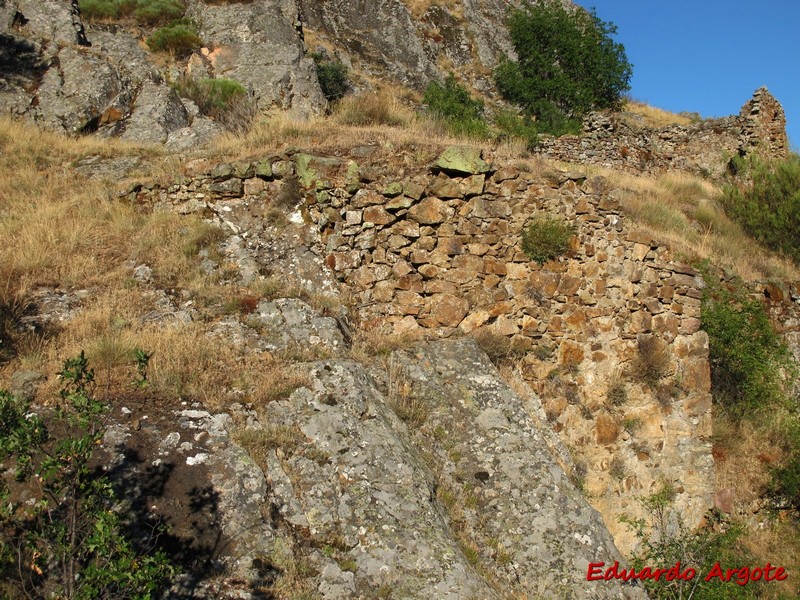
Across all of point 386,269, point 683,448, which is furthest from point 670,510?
point 386,269

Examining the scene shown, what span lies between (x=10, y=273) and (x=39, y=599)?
15.1 feet

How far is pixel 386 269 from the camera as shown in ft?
24.9

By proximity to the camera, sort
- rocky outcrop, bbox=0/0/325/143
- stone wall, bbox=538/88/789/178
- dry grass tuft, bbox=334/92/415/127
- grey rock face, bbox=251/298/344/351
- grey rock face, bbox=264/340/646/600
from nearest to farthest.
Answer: grey rock face, bbox=264/340/646/600
grey rock face, bbox=251/298/344/351
dry grass tuft, bbox=334/92/415/127
rocky outcrop, bbox=0/0/325/143
stone wall, bbox=538/88/789/178

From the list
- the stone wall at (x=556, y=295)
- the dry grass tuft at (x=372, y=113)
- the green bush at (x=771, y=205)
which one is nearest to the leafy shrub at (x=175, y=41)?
the dry grass tuft at (x=372, y=113)

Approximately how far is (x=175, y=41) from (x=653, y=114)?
2235 centimetres

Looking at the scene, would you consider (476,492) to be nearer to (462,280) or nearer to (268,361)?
(268,361)

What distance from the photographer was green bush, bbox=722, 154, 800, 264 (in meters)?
13.0

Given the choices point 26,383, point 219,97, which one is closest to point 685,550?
point 26,383

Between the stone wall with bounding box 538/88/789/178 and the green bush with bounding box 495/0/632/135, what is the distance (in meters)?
6.14

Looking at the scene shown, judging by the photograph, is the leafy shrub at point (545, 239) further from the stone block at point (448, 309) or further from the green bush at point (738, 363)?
the green bush at point (738, 363)

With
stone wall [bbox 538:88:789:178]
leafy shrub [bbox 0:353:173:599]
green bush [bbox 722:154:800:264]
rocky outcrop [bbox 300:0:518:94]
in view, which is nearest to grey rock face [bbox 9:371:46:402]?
leafy shrub [bbox 0:353:173:599]

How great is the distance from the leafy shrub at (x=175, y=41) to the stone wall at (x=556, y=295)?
31.5ft

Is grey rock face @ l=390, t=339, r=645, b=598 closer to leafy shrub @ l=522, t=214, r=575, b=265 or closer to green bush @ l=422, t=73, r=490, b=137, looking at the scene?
leafy shrub @ l=522, t=214, r=575, b=265

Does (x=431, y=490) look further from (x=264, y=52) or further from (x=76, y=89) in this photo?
(x=264, y=52)
